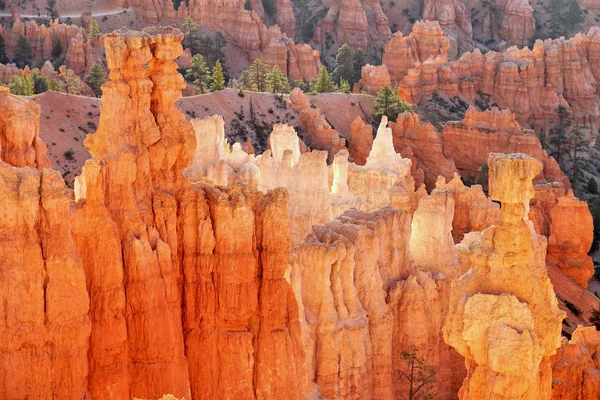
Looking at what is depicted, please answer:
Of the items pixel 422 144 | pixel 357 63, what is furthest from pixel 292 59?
pixel 422 144

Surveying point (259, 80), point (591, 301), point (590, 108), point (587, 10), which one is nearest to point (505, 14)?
point (587, 10)

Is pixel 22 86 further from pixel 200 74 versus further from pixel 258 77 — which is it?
pixel 258 77

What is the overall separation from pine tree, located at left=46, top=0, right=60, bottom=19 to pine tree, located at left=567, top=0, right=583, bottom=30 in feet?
190

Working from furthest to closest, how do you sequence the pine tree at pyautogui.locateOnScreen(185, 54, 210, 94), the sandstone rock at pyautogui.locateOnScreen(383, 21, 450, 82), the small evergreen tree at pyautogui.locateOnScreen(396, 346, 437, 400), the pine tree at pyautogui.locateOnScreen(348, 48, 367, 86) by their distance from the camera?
the pine tree at pyautogui.locateOnScreen(348, 48, 367, 86), the sandstone rock at pyautogui.locateOnScreen(383, 21, 450, 82), the pine tree at pyautogui.locateOnScreen(185, 54, 210, 94), the small evergreen tree at pyautogui.locateOnScreen(396, 346, 437, 400)

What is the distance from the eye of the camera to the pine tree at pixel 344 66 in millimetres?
110188

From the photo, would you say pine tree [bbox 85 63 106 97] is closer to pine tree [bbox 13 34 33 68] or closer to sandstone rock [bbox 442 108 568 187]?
pine tree [bbox 13 34 33 68]

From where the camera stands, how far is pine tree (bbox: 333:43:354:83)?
110 m

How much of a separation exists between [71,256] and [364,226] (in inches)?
513

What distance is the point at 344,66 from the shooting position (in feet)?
363

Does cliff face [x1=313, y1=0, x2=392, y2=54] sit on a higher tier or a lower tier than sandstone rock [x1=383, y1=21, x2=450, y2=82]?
lower

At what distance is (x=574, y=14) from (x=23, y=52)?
65072 mm

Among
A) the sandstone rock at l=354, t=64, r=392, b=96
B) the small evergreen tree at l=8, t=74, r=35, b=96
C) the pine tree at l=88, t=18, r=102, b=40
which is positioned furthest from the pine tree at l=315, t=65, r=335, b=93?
the small evergreen tree at l=8, t=74, r=35, b=96

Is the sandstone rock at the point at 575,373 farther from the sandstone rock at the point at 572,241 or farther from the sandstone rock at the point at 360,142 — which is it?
the sandstone rock at the point at 360,142

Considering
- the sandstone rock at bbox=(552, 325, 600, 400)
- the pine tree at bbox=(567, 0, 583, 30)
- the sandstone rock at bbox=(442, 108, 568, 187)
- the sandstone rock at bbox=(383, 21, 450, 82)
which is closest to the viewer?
the sandstone rock at bbox=(552, 325, 600, 400)
